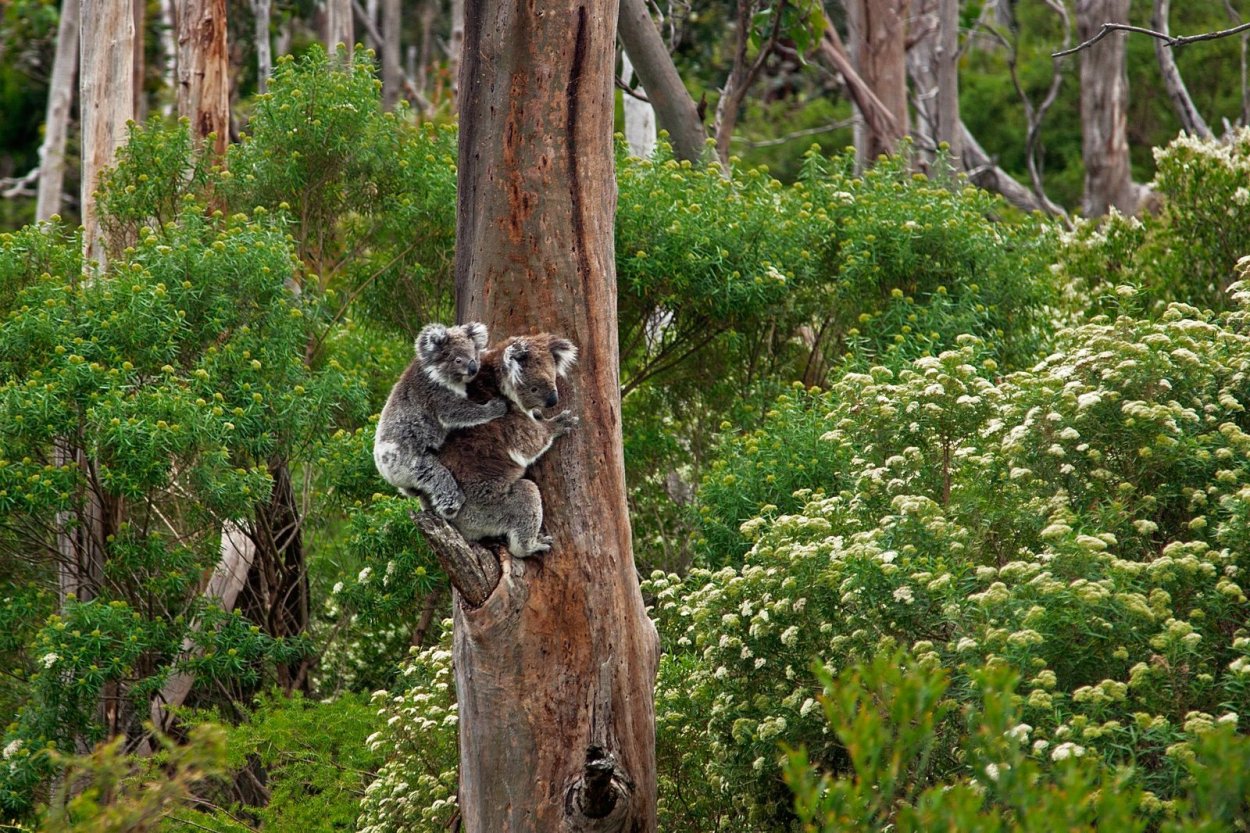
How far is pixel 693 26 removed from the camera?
1020 inches

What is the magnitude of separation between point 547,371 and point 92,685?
4.68m

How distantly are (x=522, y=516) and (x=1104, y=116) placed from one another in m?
14.6

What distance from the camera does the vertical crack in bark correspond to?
20.6ft

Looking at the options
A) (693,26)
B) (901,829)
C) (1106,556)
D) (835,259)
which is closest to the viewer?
(901,829)

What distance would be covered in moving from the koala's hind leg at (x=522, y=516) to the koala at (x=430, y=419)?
24 centimetres

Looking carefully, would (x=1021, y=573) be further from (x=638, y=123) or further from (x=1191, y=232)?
(x=638, y=123)

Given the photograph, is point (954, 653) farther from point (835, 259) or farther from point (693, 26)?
point (693, 26)

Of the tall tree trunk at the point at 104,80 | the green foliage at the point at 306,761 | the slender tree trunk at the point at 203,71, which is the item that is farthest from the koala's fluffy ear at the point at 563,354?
the slender tree trunk at the point at 203,71

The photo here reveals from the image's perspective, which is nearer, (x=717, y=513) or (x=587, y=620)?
(x=587, y=620)

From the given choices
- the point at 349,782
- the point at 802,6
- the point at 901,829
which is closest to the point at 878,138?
the point at 802,6

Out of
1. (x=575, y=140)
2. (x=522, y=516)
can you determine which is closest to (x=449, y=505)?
(x=522, y=516)

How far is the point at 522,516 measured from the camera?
5.89 metres

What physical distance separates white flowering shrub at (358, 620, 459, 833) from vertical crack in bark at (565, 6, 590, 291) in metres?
2.89

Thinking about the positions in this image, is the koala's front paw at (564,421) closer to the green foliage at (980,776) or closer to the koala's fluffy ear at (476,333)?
the koala's fluffy ear at (476,333)
